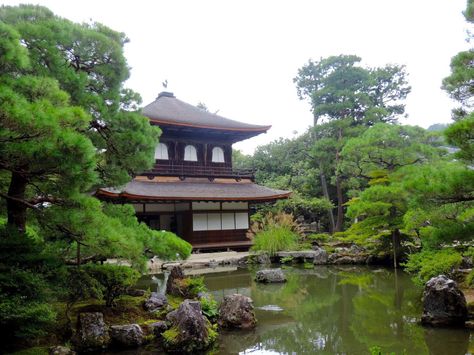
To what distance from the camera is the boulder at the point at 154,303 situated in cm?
614

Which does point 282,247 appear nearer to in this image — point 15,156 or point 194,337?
point 194,337

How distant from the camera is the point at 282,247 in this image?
1527 centimetres

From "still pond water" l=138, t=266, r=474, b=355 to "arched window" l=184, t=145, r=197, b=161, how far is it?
891 cm

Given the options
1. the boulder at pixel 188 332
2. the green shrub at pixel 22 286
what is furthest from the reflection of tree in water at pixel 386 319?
the green shrub at pixel 22 286

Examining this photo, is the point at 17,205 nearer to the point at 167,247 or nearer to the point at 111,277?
the point at 111,277

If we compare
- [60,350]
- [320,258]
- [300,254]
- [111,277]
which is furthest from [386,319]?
[300,254]

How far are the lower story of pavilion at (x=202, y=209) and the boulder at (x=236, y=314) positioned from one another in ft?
31.7

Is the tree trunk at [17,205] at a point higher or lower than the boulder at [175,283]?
higher

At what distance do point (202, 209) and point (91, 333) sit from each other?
12546 millimetres

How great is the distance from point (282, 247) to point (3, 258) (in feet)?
39.2

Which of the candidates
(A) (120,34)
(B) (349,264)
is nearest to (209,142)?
(B) (349,264)

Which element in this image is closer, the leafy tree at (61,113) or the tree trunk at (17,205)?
the leafy tree at (61,113)

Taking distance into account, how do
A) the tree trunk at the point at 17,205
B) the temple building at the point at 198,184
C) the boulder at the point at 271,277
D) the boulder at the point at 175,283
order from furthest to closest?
the temple building at the point at 198,184, the boulder at the point at 271,277, the boulder at the point at 175,283, the tree trunk at the point at 17,205

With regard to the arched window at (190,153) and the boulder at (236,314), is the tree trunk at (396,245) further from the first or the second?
the arched window at (190,153)
